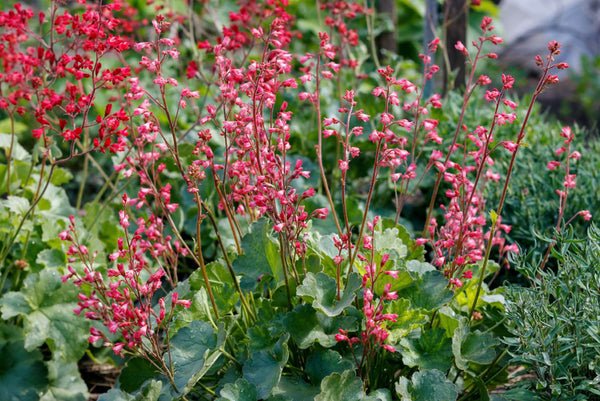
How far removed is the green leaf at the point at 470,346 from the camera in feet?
6.55

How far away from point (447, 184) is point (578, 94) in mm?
5118

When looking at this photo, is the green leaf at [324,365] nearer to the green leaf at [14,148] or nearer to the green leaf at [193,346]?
the green leaf at [193,346]

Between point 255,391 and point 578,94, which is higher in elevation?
point 255,391

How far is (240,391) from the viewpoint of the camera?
6.13ft

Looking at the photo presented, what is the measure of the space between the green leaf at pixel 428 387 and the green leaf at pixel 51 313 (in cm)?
139

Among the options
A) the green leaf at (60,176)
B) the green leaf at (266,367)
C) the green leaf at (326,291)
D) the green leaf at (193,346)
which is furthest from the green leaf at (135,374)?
the green leaf at (60,176)

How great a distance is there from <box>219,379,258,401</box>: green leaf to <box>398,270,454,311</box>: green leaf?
1.98 feet

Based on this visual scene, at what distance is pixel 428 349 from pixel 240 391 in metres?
0.63

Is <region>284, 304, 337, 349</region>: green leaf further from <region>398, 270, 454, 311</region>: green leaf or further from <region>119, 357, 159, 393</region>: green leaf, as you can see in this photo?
<region>119, 357, 159, 393</region>: green leaf

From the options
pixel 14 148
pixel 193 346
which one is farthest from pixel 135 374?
pixel 14 148

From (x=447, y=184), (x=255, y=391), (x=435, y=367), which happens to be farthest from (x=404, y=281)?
(x=447, y=184)

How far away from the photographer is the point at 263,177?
5.93ft

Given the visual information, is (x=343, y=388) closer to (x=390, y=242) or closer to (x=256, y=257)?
Answer: (x=256, y=257)

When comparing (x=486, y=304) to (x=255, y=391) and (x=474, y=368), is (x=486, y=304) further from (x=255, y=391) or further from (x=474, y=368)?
(x=255, y=391)
